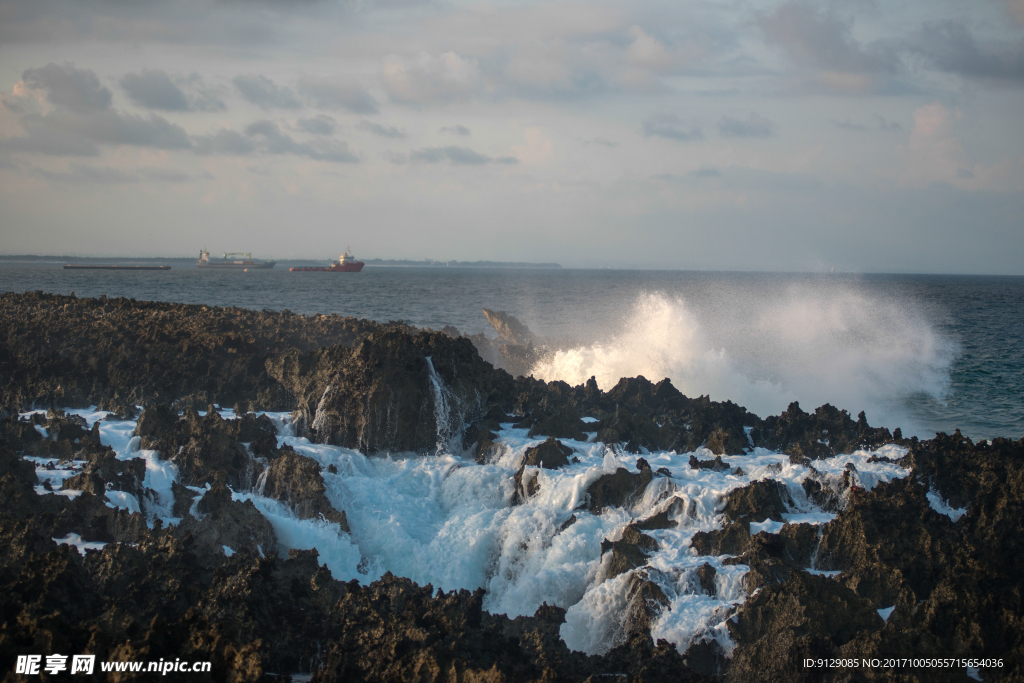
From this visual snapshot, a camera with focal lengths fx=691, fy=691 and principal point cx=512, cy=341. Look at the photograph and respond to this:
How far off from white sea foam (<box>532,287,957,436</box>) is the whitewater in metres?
11.8

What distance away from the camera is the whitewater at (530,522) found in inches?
359

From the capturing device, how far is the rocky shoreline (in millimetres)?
7219

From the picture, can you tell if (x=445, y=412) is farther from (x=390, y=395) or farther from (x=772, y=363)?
(x=772, y=363)

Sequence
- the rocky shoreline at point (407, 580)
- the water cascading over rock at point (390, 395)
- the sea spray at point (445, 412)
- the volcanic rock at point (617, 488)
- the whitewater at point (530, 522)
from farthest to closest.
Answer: the sea spray at point (445, 412)
the water cascading over rock at point (390, 395)
the volcanic rock at point (617, 488)
the whitewater at point (530, 522)
the rocky shoreline at point (407, 580)

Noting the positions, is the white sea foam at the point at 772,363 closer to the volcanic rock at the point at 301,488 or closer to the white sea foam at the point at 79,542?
the volcanic rock at the point at 301,488

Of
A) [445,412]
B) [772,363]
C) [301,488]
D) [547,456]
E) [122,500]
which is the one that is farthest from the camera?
[772,363]

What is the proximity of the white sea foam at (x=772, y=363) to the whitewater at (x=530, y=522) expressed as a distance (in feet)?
38.7

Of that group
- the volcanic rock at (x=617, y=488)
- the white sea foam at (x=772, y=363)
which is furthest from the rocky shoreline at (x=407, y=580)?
the white sea foam at (x=772, y=363)

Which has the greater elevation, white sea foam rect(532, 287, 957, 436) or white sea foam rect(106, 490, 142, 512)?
white sea foam rect(532, 287, 957, 436)

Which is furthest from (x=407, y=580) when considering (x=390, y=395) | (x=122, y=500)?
(x=390, y=395)

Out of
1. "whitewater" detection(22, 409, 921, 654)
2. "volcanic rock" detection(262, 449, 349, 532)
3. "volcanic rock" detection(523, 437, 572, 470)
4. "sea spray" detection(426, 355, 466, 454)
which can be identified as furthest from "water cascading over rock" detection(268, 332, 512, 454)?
"volcanic rock" detection(523, 437, 572, 470)

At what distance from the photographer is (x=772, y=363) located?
3042 cm

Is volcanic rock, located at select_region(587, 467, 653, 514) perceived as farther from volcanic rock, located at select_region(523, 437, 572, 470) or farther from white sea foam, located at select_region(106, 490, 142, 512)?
white sea foam, located at select_region(106, 490, 142, 512)

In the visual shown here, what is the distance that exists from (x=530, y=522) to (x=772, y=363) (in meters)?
22.4
